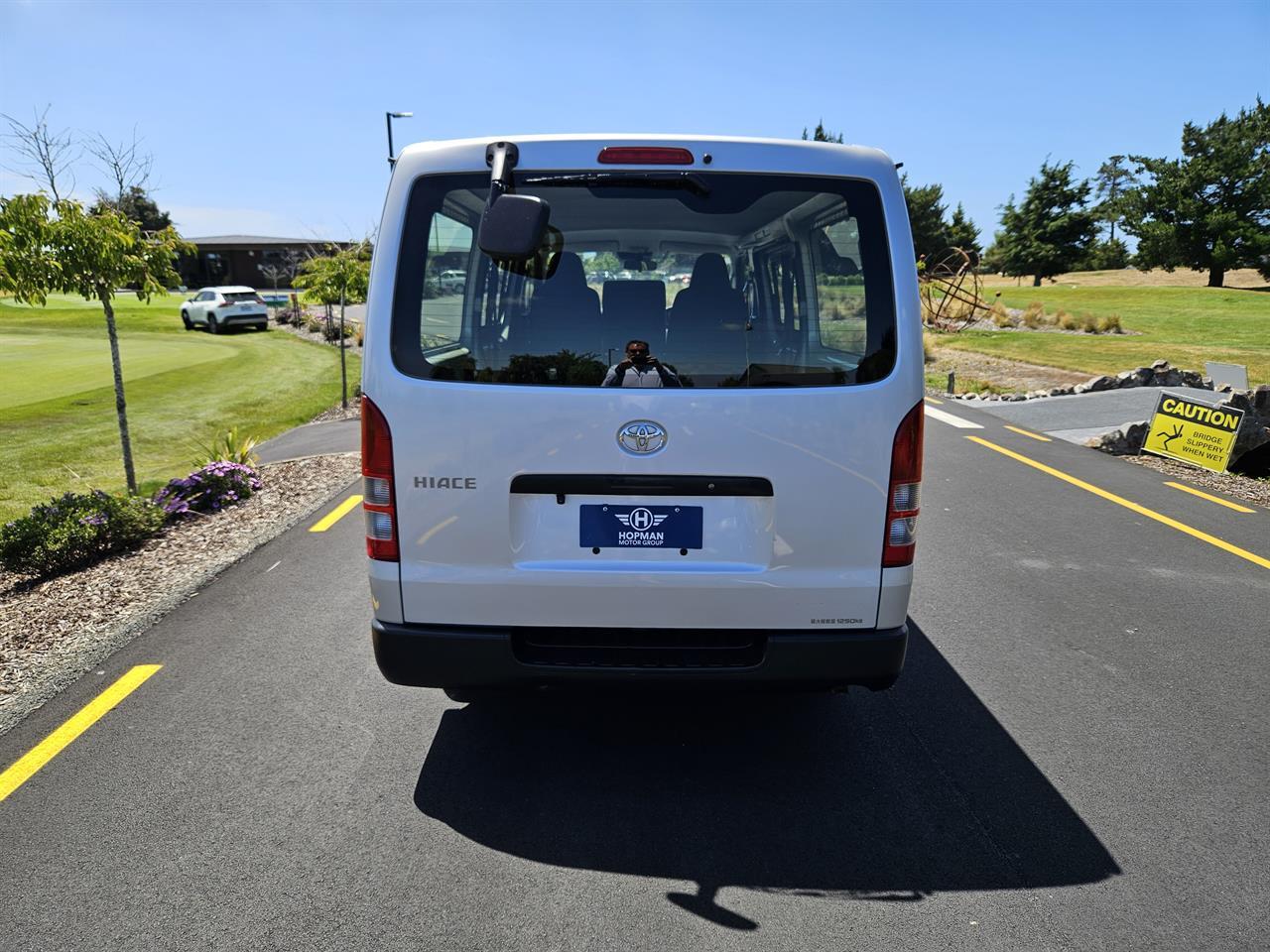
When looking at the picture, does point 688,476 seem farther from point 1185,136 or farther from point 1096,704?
point 1185,136

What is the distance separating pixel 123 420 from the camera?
8.70m

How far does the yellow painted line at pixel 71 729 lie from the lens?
133 inches

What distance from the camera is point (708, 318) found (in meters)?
3.05

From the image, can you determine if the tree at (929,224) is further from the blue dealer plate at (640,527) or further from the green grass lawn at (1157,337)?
the blue dealer plate at (640,527)

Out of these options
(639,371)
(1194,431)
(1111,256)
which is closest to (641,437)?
(639,371)

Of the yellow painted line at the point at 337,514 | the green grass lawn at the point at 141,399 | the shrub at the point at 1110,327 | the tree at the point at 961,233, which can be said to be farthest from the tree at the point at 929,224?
the yellow painted line at the point at 337,514

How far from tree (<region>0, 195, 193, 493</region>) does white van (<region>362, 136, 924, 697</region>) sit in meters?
5.83

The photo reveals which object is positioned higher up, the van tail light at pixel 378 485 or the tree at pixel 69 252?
the tree at pixel 69 252

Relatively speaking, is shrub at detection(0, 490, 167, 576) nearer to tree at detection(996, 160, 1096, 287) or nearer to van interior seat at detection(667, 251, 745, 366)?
van interior seat at detection(667, 251, 745, 366)

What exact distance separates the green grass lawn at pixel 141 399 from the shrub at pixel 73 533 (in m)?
3.51

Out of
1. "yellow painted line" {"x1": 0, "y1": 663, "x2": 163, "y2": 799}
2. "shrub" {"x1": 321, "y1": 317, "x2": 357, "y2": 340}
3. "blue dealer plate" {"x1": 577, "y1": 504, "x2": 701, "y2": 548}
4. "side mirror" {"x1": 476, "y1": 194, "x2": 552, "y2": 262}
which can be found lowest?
"shrub" {"x1": 321, "y1": 317, "x2": 357, "y2": 340}

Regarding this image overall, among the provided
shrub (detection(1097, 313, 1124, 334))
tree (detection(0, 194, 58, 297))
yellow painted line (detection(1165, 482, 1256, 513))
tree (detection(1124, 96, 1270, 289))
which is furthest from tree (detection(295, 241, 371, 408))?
tree (detection(1124, 96, 1270, 289))

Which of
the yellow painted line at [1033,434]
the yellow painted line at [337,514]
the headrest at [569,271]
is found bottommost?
the yellow painted line at [1033,434]

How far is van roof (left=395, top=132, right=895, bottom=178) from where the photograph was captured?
9.58 feet
